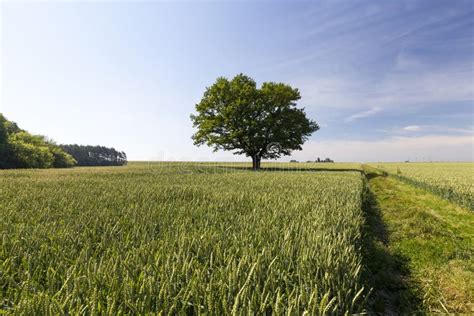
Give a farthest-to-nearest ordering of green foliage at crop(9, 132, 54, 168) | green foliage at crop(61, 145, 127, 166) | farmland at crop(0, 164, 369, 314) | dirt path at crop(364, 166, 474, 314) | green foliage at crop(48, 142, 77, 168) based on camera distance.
Result: green foliage at crop(61, 145, 127, 166) → green foliage at crop(48, 142, 77, 168) → green foliage at crop(9, 132, 54, 168) → dirt path at crop(364, 166, 474, 314) → farmland at crop(0, 164, 369, 314)

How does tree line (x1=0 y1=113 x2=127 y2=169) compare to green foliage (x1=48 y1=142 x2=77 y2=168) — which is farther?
green foliage (x1=48 y1=142 x2=77 y2=168)

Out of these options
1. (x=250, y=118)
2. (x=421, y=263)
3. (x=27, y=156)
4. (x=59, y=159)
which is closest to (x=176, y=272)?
(x=421, y=263)

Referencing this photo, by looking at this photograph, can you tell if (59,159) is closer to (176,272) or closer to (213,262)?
(213,262)

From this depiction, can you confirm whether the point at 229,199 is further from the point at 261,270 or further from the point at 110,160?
the point at 110,160

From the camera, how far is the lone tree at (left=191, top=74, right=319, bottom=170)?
37469 mm

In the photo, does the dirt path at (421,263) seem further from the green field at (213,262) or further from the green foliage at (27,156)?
the green foliage at (27,156)

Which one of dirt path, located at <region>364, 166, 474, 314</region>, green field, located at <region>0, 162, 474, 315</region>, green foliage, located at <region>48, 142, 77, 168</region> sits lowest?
dirt path, located at <region>364, 166, 474, 314</region>

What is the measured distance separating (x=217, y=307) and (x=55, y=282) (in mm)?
1720

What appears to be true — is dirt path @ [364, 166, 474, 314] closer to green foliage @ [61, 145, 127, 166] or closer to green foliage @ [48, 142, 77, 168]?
green foliage @ [48, 142, 77, 168]

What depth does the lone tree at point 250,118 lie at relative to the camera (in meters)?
37.5

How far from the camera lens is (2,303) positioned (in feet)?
6.99

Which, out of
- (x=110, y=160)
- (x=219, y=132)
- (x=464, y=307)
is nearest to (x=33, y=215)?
(x=464, y=307)

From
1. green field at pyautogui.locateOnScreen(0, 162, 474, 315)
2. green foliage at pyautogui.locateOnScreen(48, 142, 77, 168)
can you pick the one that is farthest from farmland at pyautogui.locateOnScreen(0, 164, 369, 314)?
green foliage at pyautogui.locateOnScreen(48, 142, 77, 168)

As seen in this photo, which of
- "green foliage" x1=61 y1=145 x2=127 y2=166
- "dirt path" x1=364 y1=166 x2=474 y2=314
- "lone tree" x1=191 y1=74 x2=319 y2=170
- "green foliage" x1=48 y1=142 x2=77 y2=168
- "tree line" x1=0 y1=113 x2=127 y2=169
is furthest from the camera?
"green foliage" x1=61 y1=145 x2=127 y2=166
